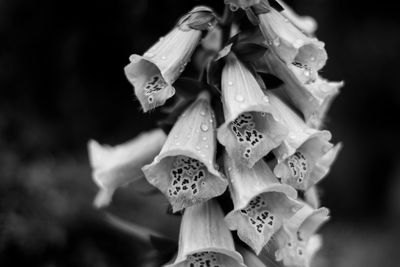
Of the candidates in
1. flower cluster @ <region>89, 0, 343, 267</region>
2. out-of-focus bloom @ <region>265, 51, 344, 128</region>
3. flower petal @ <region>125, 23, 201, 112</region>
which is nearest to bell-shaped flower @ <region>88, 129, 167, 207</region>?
flower cluster @ <region>89, 0, 343, 267</region>

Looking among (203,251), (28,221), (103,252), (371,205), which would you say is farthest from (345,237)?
(203,251)

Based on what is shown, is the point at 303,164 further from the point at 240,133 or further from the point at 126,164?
the point at 126,164

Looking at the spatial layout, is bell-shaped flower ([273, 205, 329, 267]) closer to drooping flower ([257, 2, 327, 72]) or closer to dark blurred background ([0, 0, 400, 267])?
drooping flower ([257, 2, 327, 72])

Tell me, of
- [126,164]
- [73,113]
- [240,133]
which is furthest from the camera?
[73,113]

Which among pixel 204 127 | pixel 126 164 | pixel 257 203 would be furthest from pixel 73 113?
pixel 257 203

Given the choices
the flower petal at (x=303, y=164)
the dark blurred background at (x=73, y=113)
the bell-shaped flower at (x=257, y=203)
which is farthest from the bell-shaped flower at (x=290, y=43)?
the dark blurred background at (x=73, y=113)

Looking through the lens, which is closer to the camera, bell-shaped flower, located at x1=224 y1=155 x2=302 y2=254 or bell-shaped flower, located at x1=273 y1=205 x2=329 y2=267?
bell-shaped flower, located at x1=224 y1=155 x2=302 y2=254
